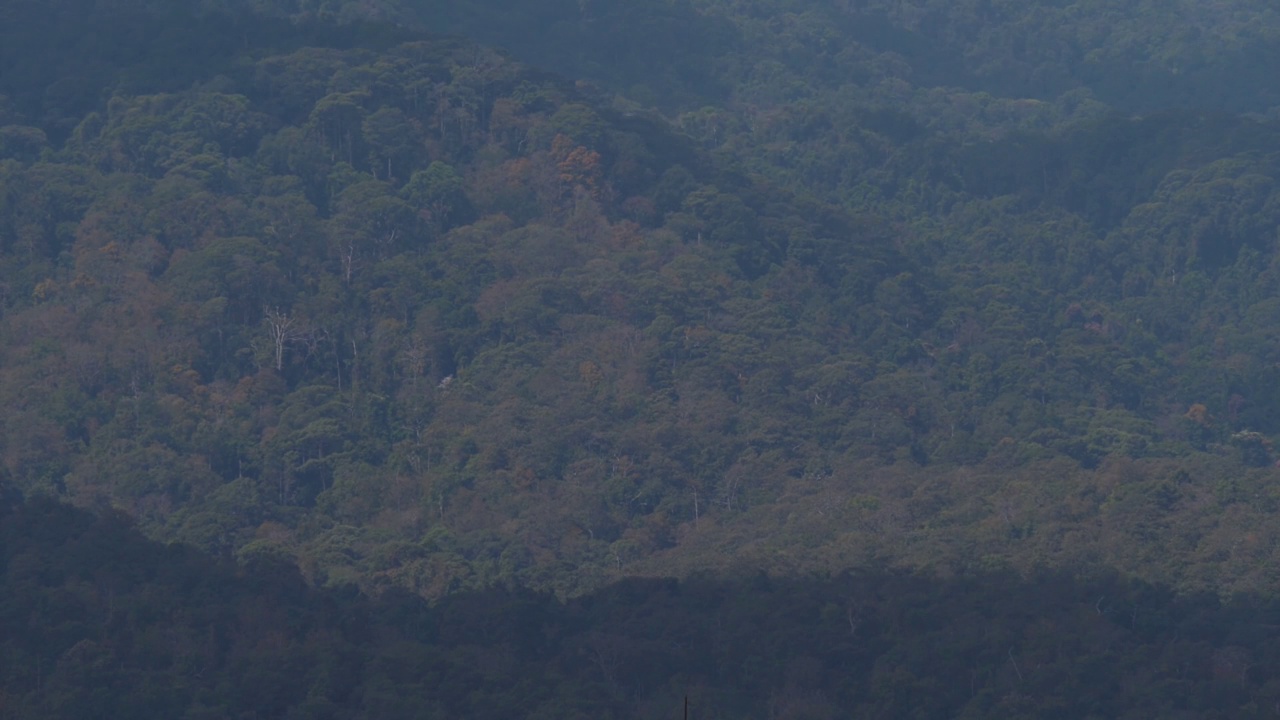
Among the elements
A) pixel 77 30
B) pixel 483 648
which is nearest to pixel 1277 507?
pixel 483 648

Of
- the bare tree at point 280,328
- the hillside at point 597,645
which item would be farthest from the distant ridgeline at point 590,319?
the hillside at point 597,645

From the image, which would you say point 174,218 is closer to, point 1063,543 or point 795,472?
point 795,472

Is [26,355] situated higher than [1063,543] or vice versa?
[1063,543]

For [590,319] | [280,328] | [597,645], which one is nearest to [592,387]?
[590,319]

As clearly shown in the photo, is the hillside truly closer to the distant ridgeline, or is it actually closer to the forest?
the forest

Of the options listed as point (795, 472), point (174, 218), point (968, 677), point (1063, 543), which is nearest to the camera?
point (968, 677)

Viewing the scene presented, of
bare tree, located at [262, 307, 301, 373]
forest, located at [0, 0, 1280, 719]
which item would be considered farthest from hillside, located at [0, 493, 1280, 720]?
bare tree, located at [262, 307, 301, 373]

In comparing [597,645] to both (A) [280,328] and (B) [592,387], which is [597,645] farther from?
(A) [280,328]
